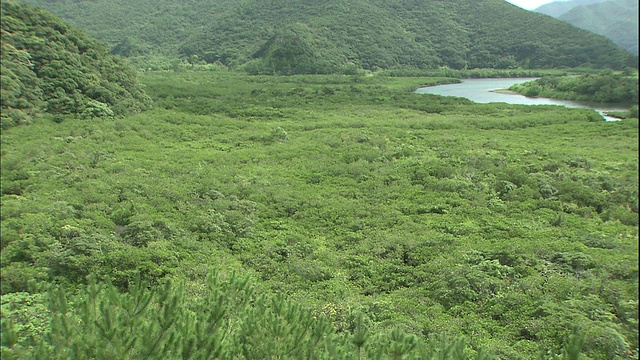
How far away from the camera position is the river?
4645 centimetres

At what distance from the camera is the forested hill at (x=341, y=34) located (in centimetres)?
7950

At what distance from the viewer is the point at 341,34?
300 feet

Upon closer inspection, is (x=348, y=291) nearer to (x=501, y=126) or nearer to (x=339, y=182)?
(x=339, y=182)

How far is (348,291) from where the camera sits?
1168 cm

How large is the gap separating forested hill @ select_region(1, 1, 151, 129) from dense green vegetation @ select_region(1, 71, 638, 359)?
2135mm

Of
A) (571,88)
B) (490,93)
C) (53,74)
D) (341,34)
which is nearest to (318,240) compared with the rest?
(53,74)

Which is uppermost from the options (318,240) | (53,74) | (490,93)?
(53,74)

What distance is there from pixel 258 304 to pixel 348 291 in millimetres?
4570

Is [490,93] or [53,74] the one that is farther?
[490,93]

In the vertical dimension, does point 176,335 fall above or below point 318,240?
above

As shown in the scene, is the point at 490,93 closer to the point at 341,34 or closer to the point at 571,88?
the point at 571,88

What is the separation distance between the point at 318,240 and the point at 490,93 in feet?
177

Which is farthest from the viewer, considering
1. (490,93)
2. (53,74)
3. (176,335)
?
(490,93)

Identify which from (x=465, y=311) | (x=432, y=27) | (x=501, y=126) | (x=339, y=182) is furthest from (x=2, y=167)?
(x=432, y=27)
